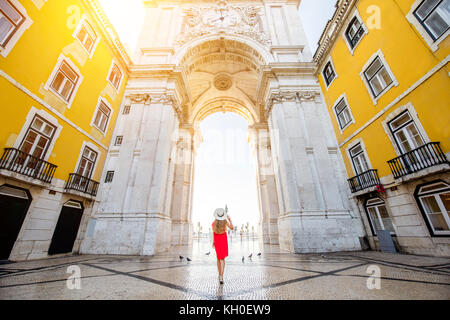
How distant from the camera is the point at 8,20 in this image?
586cm

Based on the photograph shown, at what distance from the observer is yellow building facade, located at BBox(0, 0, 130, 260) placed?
5.85 meters

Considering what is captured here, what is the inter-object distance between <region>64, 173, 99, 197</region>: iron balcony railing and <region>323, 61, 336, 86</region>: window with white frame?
1470 centimetres

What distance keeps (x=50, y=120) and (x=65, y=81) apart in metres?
2.16

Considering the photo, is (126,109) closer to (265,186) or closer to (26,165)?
(26,165)

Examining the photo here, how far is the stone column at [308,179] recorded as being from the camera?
841 cm

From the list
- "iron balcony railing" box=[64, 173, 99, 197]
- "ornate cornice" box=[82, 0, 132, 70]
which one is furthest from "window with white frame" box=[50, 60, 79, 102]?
"ornate cornice" box=[82, 0, 132, 70]

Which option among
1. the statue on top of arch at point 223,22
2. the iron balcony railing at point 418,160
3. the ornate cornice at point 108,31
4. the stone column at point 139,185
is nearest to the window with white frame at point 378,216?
the iron balcony railing at point 418,160

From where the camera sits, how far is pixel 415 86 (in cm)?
620

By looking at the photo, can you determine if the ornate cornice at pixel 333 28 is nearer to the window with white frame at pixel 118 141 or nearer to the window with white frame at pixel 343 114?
the window with white frame at pixel 343 114

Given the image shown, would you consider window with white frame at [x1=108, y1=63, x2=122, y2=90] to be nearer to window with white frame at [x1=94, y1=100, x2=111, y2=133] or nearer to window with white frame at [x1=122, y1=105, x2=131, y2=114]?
window with white frame at [x1=122, y1=105, x2=131, y2=114]

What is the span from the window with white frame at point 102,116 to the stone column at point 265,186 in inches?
496
